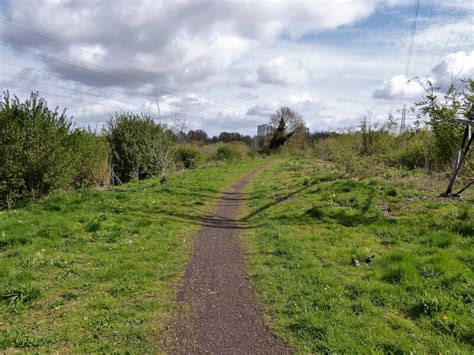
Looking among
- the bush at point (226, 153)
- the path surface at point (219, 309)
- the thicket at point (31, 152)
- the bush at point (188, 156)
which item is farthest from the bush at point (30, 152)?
the bush at point (226, 153)

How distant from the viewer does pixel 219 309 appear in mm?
5098

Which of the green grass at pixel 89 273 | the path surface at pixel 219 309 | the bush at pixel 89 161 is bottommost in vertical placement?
the path surface at pixel 219 309

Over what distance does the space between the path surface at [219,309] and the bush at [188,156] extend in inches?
1008

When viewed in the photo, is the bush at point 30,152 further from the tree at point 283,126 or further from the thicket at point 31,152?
the tree at point 283,126

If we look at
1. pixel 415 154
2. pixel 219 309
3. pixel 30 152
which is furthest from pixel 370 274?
pixel 415 154

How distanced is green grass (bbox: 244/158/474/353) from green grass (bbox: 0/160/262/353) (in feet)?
5.84

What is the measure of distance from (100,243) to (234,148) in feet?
129

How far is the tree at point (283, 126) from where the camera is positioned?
53.8m

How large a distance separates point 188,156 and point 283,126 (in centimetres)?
2286

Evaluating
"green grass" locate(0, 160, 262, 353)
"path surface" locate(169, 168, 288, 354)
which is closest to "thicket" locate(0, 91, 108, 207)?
"green grass" locate(0, 160, 262, 353)

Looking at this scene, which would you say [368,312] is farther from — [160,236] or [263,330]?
[160,236]

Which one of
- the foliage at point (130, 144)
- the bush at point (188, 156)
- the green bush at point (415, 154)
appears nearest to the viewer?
the green bush at point (415, 154)

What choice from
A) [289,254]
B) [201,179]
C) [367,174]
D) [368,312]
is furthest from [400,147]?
[368,312]

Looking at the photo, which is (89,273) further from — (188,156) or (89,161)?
(188,156)
